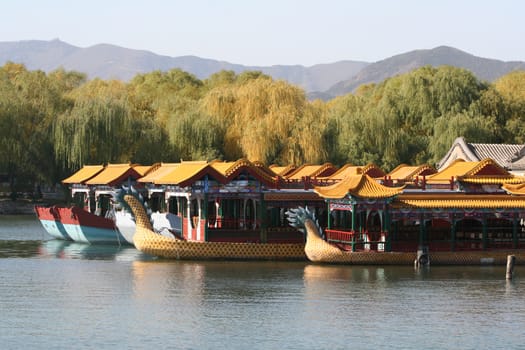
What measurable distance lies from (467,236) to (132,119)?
105ft

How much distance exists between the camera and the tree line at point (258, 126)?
64.0 m

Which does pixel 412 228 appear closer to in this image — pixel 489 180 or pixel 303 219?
pixel 489 180

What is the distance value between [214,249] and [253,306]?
9939 mm

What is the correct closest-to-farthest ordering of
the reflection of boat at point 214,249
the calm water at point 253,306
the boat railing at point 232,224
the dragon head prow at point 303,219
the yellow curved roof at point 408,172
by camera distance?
the calm water at point 253,306 < the dragon head prow at point 303,219 < the reflection of boat at point 214,249 < the boat railing at point 232,224 < the yellow curved roof at point 408,172

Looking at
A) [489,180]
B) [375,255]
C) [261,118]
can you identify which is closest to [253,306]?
[375,255]

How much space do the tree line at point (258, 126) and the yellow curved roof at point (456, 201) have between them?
2497cm

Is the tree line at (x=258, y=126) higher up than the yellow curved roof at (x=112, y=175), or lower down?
higher up

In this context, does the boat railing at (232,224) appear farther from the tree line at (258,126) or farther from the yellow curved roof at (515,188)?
the tree line at (258,126)

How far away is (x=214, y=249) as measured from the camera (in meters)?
38.7

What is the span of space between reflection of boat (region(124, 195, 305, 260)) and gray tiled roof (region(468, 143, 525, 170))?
20.8 metres

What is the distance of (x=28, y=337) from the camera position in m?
24.7

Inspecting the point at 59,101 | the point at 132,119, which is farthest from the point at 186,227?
the point at 59,101

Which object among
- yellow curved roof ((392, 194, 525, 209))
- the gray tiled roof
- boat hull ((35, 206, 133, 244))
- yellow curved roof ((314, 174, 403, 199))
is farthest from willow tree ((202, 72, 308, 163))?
yellow curved roof ((392, 194, 525, 209))

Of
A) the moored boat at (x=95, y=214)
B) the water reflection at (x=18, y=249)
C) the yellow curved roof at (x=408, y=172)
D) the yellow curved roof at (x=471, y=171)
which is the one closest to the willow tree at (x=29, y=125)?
the moored boat at (x=95, y=214)
